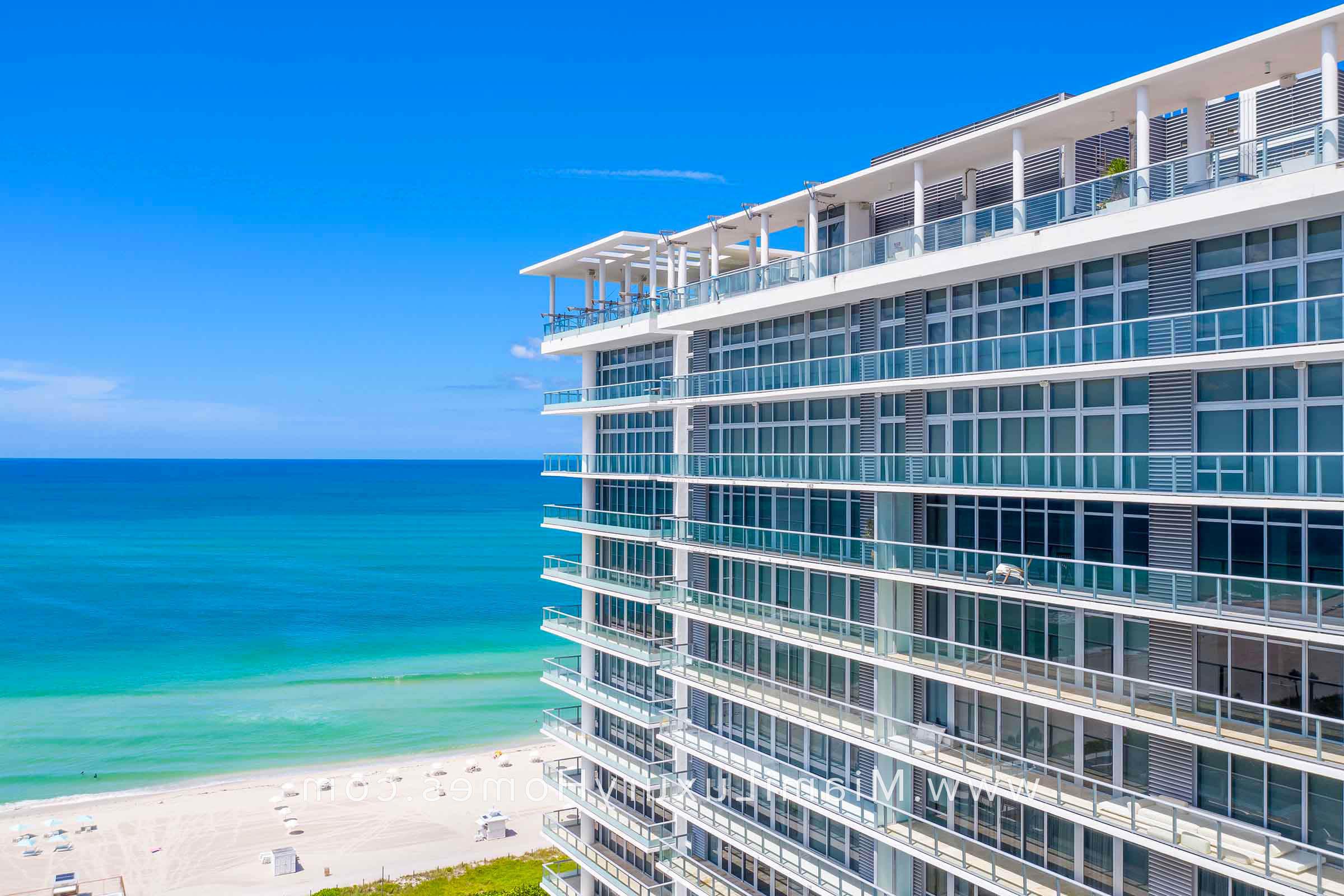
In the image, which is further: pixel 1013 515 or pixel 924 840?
pixel 924 840

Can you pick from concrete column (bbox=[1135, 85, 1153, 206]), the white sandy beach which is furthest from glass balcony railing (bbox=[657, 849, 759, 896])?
concrete column (bbox=[1135, 85, 1153, 206])

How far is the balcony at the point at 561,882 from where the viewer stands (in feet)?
111

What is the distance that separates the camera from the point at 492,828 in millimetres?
46562

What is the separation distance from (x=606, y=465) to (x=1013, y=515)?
625 inches

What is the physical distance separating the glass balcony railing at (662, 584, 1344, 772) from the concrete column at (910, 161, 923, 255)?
26.2 feet

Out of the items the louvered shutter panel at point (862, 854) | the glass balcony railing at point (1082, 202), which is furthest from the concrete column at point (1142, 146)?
the louvered shutter panel at point (862, 854)

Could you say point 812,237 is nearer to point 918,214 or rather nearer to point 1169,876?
point 918,214

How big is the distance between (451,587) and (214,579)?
89.5 ft

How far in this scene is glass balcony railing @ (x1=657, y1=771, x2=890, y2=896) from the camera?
919 inches

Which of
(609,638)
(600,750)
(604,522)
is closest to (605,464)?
(604,522)

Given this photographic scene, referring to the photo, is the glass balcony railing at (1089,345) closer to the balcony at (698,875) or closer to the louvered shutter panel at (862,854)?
the louvered shutter panel at (862,854)

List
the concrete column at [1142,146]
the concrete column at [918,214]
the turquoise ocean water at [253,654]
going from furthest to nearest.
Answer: the turquoise ocean water at [253,654] < the concrete column at [918,214] < the concrete column at [1142,146]

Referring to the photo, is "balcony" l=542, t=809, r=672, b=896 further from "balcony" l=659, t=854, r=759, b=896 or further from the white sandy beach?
the white sandy beach

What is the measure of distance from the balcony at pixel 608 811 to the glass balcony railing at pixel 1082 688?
763 cm
